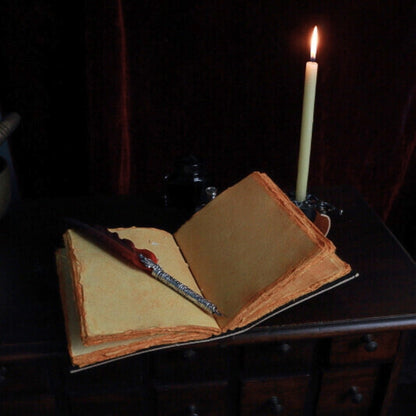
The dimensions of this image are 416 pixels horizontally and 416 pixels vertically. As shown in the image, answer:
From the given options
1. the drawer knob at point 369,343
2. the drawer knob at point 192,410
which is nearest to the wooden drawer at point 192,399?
the drawer knob at point 192,410

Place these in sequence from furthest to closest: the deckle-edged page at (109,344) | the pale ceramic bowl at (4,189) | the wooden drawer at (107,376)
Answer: the pale ceramic bowl at (4,189) < the wooden drawer at (107,376) < the deckle-edged page at (109,344)

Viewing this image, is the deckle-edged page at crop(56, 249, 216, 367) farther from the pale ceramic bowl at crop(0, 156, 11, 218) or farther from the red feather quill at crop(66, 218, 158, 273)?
the pale ceramic bowl at crop(0, 156, 11, 218)

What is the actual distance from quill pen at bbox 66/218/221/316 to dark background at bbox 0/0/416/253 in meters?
0.37

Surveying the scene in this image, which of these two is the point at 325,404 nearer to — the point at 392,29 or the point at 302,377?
the point at 302,377

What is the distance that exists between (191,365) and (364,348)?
26cm

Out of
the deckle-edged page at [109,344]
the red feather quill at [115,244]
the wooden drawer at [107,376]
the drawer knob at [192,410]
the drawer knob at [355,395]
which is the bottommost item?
the drawer knob at [192,410]

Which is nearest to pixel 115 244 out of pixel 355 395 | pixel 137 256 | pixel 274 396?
pixel 137 256

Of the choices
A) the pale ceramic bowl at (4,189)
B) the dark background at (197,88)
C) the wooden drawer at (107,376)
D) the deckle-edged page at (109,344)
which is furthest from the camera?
the dark background at (197,88)

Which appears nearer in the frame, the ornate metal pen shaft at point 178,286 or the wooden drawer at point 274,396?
the ornate metal pen shaft at point 178,286

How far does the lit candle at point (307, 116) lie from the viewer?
857mm

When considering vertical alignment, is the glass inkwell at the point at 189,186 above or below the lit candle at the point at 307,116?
below

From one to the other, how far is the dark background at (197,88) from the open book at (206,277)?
0.33 m

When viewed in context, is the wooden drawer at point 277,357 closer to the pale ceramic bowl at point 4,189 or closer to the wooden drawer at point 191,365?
the wooden drawer at point 191,365

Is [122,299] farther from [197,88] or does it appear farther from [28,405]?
[197,88]
